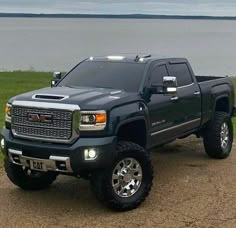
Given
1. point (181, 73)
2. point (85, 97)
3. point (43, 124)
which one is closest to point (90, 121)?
point (85, 97)

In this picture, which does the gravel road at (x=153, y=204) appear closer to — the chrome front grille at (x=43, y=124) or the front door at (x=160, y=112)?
the front door at (x=160, y=112)

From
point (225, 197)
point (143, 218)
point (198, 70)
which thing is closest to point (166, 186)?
point (225, 197)

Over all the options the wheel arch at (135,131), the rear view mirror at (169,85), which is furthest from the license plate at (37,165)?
the rear view mirror at (169,85)

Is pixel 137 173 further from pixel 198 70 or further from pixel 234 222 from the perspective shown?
pixel 198 70

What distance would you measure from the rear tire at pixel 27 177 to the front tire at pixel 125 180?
1104mm

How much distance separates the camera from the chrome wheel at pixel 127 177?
20.9ft

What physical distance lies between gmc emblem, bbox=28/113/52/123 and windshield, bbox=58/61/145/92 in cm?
123

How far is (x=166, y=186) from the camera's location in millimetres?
7402

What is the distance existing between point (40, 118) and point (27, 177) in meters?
1.19

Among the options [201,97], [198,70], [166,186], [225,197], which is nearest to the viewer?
[225,197]

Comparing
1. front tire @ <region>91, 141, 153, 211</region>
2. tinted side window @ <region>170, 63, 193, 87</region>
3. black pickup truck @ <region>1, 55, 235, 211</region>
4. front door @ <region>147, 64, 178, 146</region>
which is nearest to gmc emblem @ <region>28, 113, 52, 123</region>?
black pickup truck @ <region>1, 55, 235, 211</region>

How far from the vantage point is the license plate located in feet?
20.3

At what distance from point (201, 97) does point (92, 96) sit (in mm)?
2601

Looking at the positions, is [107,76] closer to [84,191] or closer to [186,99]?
[186,99]
